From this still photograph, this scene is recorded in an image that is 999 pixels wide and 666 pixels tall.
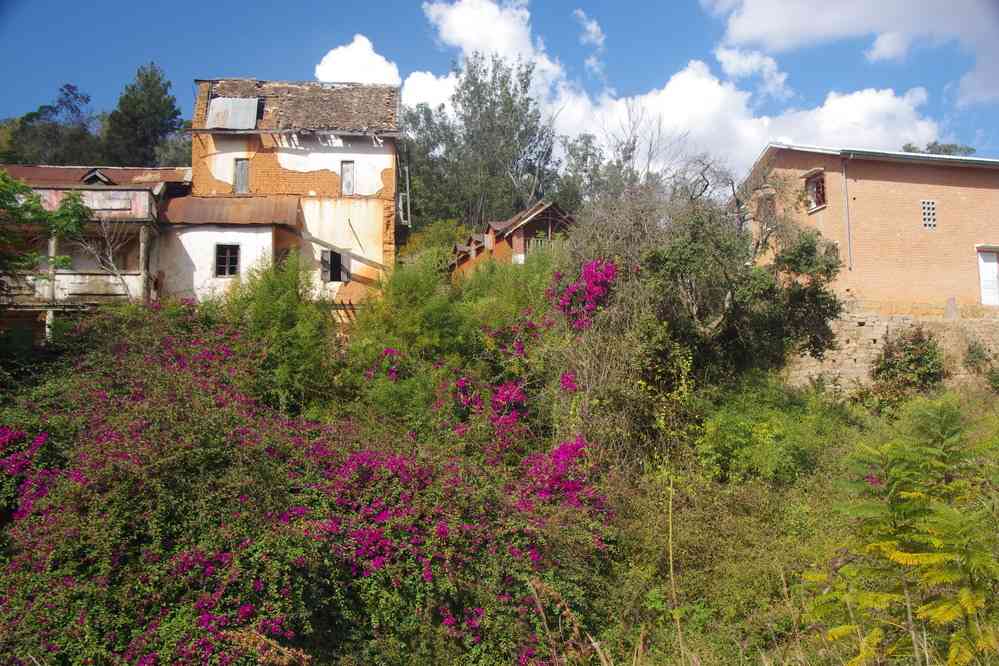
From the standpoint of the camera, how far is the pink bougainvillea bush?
7.00 m

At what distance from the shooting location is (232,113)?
75.3 feet

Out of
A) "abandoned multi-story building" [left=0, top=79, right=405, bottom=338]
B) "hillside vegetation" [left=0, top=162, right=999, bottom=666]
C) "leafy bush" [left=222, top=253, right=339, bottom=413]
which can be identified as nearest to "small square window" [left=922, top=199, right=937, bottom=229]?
"hillside vegetation" [left=0, top=162, right=999, bottom=666]

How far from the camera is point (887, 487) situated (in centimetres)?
434

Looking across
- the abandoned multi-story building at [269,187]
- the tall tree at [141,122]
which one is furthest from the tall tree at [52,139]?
the abandoned multi-story building at [269,187]

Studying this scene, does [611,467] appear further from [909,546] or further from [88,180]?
[88,180]

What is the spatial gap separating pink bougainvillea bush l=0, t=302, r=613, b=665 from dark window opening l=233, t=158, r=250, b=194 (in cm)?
1320

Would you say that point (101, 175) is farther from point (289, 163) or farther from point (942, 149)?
point (942, 149)

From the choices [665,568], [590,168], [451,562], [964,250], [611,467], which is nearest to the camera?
[451,562]

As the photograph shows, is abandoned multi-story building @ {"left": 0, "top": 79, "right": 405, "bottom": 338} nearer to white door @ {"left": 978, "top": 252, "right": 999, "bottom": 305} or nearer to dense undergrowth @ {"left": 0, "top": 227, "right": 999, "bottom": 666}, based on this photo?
dense undergrowth @ {"left": 0, "top": 227, "right": 999, "bottom": 666}

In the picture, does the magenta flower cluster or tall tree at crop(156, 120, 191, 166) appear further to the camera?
tall tree at crop(156, 120, 191, 166)

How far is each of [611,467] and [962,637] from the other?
771 centimetres

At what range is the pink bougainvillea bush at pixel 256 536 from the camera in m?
7.00

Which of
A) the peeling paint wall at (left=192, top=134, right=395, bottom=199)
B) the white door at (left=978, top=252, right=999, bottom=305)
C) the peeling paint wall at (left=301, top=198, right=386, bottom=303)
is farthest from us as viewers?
the peeling paint wall at (left=192, top=134, right=395, bottom=199)

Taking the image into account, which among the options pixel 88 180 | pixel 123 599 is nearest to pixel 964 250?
pixel 123 599
